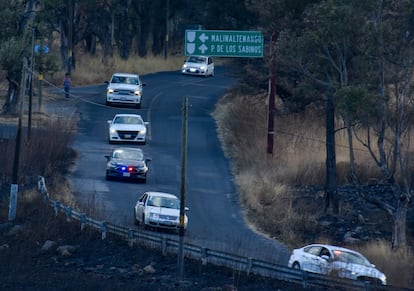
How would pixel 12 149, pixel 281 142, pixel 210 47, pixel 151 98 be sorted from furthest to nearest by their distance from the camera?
1. pixel 151 98
2. pixel 281 142
3. pixel 12 149
4. pixel 210 47

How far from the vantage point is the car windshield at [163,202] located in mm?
29109

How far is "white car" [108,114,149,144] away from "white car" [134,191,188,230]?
14.1 metres

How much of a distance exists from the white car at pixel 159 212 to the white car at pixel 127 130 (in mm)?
14106

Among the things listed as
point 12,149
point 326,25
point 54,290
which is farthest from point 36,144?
point 54,290

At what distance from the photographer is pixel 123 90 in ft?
172

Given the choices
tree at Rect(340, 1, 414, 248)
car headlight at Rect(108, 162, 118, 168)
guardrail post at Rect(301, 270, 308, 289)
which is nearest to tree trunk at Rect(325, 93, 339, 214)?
tree at Rect(340, 1, 414, 248)

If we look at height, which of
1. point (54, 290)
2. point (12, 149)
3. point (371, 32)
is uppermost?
point (371, 32)

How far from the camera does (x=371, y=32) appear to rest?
85.3 feet

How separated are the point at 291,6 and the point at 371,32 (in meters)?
7.44

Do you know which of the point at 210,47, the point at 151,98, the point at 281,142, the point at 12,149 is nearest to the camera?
the point at 210,47

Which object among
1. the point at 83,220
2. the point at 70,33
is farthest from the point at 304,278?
the point at 70,33

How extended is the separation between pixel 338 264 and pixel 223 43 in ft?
20.6

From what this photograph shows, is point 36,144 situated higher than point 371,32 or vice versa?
point 371,32

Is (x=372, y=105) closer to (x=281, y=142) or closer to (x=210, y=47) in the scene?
(x=210, y=47)
